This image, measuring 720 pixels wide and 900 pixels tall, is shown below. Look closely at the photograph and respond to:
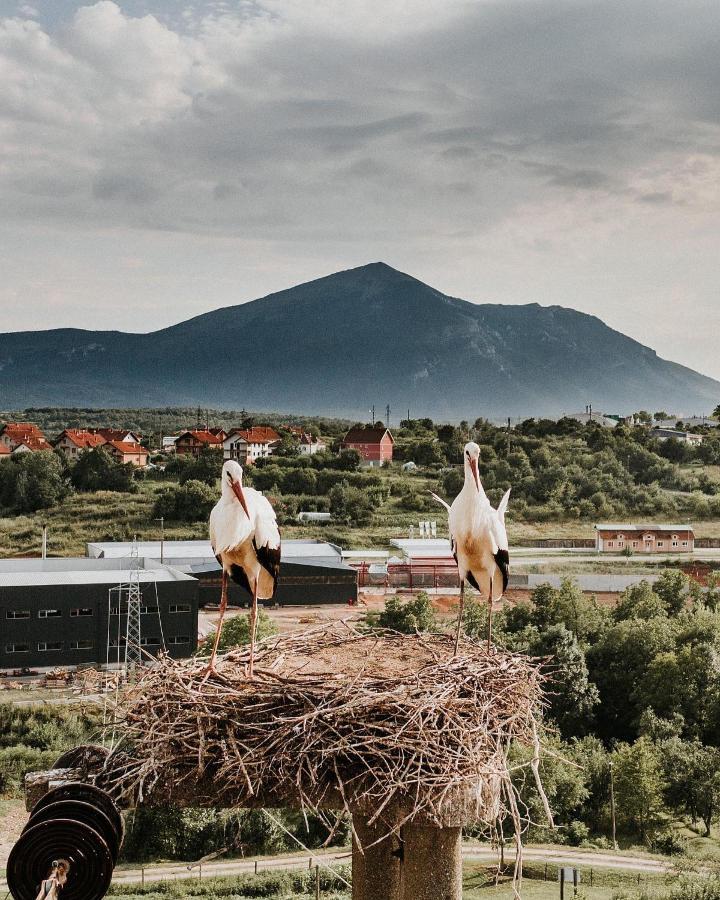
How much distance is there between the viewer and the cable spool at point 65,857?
422 centimetres

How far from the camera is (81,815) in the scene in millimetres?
4367

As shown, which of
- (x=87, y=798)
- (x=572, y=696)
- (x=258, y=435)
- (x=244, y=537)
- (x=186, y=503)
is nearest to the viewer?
(x=87, y=798)

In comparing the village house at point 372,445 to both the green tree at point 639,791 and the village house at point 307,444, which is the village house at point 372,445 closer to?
the village house at point 307,444

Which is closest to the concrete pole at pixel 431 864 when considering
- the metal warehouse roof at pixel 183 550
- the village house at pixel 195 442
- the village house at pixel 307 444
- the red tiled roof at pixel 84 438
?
the metal warehouse roof at pixel 183 550

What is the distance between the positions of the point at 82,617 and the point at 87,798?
3124cm

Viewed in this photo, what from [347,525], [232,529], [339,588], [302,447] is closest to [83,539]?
[347,525]

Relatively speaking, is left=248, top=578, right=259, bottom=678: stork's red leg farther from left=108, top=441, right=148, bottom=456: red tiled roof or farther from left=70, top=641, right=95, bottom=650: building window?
left=108, top=441, right=148, bottom=456: red tiled roof

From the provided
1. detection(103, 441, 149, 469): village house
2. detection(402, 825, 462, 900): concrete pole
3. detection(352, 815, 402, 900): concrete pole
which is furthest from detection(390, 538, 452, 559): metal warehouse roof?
detection(402, 825, 462, 900): concrete pole

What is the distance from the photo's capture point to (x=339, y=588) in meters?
46.9

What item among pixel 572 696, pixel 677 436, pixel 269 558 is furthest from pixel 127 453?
pixel 269 558

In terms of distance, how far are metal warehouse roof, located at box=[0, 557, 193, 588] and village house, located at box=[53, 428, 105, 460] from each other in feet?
148

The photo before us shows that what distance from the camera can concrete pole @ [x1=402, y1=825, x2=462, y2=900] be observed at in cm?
505

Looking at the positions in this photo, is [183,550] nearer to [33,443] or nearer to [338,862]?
[338,862]

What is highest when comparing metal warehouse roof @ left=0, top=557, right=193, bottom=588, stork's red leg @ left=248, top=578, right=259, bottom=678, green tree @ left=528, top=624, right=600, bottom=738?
stork's red leg @ left=248, top=578, right=259, bottom=678
